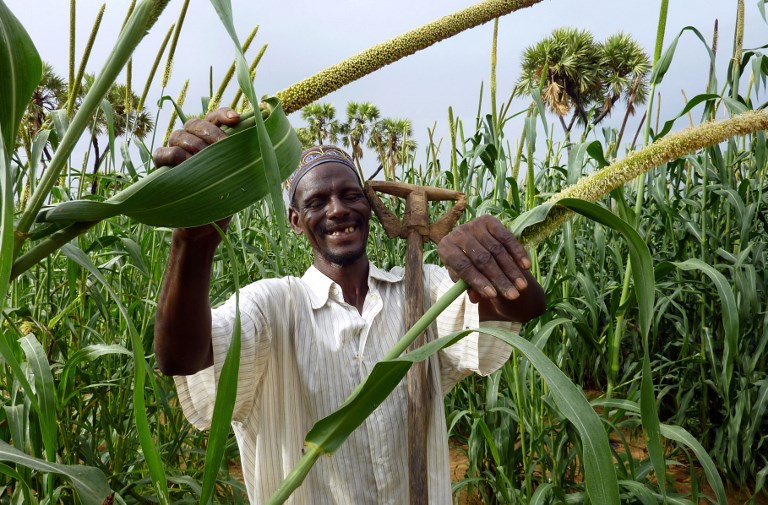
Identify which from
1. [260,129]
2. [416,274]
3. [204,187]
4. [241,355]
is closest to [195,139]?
[204,187]

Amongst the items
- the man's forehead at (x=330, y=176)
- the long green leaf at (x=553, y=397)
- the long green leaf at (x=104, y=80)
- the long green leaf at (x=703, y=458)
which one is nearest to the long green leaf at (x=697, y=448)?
the long green leaf at (x=703, y=458)

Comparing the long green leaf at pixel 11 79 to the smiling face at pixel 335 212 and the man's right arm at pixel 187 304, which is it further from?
the smiling face at pixel 335 212

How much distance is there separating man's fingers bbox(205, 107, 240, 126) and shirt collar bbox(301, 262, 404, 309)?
0.99 meters

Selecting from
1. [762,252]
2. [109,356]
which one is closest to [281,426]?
[109,356]

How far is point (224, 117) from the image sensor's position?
0.67 metres

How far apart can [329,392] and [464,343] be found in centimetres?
35

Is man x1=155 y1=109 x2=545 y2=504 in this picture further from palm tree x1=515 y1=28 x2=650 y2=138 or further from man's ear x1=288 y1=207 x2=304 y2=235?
palm tree x1=515 y1=28 x2=650 y2=138

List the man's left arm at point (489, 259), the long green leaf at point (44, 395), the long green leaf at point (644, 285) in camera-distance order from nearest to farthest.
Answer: the long green leaf at point (644, 285)
the man's left arm at point (489, 259)
the long green leaf at point (44, 395)

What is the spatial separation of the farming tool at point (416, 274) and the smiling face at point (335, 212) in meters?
0.05

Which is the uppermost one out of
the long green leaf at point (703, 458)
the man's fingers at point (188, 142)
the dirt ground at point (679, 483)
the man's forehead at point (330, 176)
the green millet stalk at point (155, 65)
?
the green millet stalk at point (155, 65)

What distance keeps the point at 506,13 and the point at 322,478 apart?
1228 mm

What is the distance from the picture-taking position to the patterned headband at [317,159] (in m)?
1.70

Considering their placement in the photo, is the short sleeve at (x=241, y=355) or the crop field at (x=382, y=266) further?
the short sleeve at (x=241, y=355)

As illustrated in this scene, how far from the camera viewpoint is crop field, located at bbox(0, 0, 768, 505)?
551 millimetres
